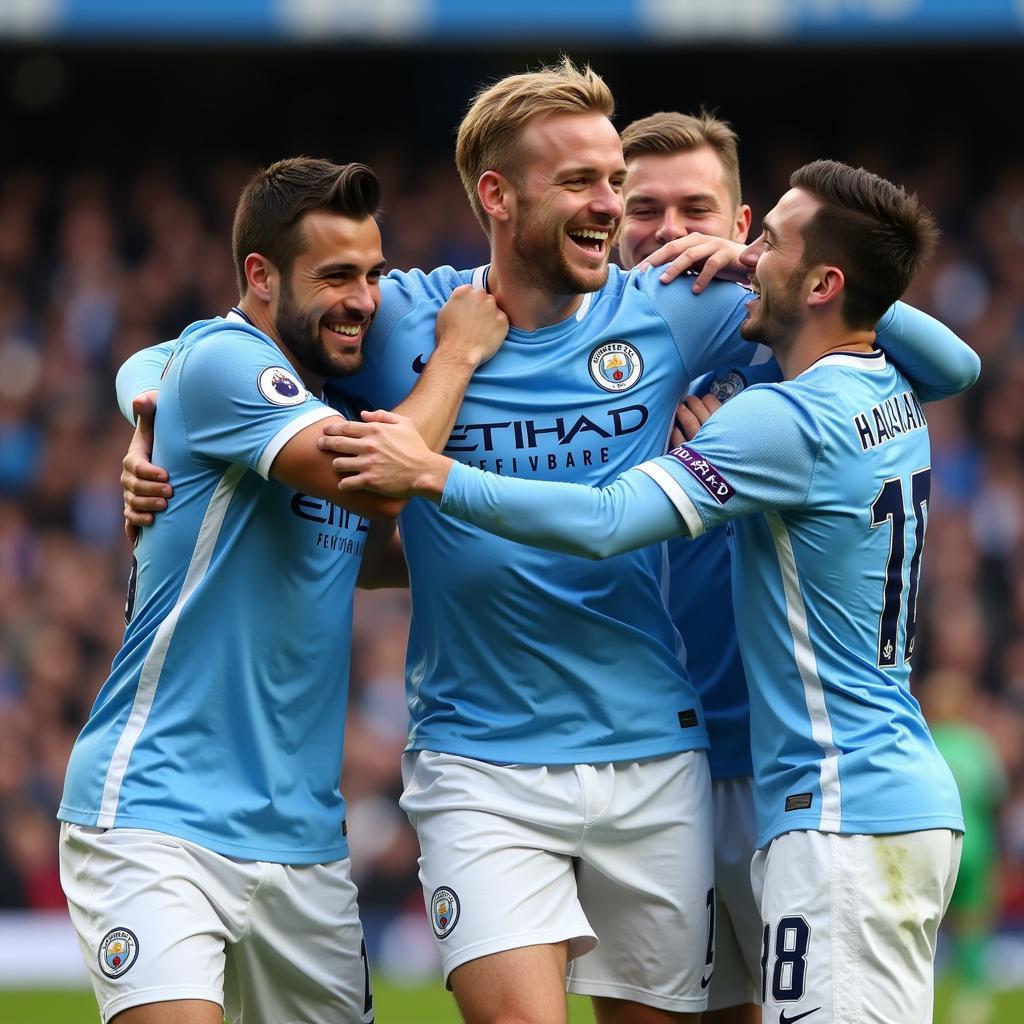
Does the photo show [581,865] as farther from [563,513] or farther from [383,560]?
[383,560]

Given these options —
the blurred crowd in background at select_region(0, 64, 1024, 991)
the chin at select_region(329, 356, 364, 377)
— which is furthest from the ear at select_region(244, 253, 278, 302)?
the blurred crowd in background at select_region(0, 64, 1024, 991)

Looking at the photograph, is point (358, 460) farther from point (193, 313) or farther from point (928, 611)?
point (193, 313)

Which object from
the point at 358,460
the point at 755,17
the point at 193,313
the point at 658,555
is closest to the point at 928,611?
the point at 755,17

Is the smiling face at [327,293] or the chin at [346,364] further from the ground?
the smiling face at [327,293]

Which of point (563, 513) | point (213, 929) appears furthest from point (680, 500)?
point (213, 929)

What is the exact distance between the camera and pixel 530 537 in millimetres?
4188

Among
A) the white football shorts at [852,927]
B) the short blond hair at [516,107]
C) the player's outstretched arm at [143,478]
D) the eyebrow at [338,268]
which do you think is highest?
the short blond hair at [516,107]

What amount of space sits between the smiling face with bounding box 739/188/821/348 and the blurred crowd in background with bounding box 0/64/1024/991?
6727 millimetres

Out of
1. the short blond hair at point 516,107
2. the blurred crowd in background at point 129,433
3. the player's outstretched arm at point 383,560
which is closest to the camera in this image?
the short blond hair at point 516,107

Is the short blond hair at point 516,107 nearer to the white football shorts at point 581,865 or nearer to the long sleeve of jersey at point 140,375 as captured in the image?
the long sleeve of jersey at point 140,375

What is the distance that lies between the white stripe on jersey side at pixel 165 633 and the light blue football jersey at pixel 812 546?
607mm

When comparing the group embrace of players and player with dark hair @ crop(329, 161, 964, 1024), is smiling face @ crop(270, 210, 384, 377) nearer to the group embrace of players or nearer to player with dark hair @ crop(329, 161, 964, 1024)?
the group embrace of players

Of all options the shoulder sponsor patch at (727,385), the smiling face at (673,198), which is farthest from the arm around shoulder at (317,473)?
the smiling face at (673,198)

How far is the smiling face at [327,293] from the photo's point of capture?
14.8 feet
